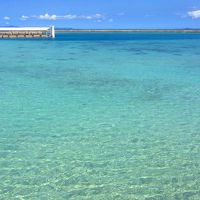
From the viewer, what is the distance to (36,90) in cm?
1692

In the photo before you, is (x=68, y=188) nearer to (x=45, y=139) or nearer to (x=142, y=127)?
(x=45, y=139)

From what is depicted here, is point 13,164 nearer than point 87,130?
Yes

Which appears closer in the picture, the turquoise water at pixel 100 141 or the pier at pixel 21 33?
the turquoise water at pixel 100 141

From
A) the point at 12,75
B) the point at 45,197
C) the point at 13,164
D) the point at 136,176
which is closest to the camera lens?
the point at 45,197

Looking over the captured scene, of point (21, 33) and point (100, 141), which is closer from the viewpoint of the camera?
point (100, 141)

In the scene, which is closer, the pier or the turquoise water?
the turquoise water

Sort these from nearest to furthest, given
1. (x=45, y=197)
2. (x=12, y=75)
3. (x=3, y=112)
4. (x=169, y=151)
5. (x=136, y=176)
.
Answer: (x=45, y=197)
(x=136, y=176)
(x=169, y=151)
(x=3, y=112)
(x=12, y=75)

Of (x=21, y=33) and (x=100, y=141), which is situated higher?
(x=21, y=33)

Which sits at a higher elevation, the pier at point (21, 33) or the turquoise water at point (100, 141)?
the pier at point (21, 33)

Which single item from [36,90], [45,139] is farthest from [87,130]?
[36,90]

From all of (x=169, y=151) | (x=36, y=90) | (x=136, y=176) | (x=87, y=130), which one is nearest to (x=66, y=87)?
(x=36, y=90)

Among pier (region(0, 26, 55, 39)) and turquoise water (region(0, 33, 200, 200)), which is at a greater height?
pier (region(0, 26, 55, 39))

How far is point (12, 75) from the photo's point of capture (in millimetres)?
22141

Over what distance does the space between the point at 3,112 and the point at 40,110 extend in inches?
48.6
